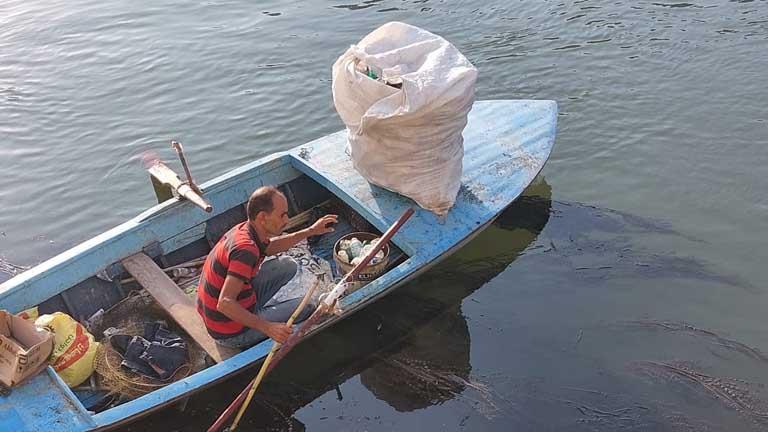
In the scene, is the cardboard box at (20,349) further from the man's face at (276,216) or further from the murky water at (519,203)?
the man's face at (276,216)

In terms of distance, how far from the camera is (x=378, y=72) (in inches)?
255

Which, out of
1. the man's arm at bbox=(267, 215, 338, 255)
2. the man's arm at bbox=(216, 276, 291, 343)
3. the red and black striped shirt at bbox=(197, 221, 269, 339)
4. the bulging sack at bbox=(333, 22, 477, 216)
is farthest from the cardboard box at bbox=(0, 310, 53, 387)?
the bulging sack at bbox=(333, 22, 477, 216)

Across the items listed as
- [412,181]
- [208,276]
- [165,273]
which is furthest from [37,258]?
[412,181]

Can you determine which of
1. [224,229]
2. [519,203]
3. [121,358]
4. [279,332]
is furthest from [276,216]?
[519,203]

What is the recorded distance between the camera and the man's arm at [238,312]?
501 cm

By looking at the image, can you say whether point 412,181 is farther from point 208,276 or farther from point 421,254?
point 208,276

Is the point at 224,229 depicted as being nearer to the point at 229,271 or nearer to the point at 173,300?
the point at 173,300

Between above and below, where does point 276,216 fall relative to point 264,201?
below

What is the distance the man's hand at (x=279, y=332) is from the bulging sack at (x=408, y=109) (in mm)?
1942

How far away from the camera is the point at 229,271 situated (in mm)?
4977

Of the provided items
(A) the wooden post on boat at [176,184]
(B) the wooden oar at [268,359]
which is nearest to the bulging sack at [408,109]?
(A) the wooden post on boat at [176,184]

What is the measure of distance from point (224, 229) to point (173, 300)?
4.23 feet

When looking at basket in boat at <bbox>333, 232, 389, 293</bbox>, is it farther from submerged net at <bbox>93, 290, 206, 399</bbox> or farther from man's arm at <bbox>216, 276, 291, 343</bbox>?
submerged net at <bbox>93, 290, 206, 399</bbox>

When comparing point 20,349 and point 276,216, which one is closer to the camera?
point 20,349
